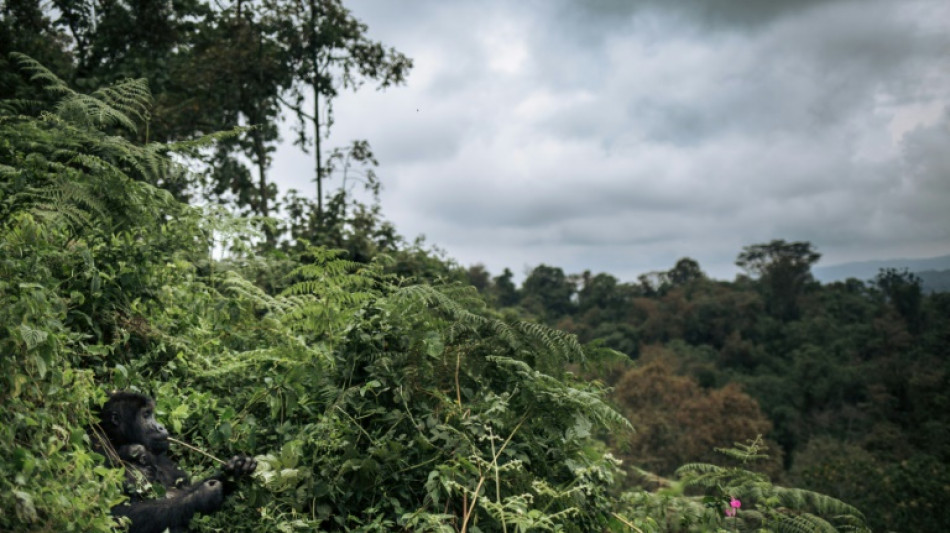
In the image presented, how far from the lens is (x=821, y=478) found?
2420 cm

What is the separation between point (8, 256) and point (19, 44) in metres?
10.2

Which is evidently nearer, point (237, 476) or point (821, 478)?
point (237, 476)

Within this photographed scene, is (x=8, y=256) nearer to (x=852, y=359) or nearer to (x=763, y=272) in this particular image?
(x=852, y=359)

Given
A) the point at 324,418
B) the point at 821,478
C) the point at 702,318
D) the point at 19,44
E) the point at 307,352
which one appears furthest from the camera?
the point at 702,318

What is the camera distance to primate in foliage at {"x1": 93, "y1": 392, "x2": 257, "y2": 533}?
9.32 feet

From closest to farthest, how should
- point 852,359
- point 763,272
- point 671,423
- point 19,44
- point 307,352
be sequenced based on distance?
point 307,352, point 19,44, point 671,423, point 852,359, point 763,272

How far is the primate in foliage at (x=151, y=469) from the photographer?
2840 millimetres

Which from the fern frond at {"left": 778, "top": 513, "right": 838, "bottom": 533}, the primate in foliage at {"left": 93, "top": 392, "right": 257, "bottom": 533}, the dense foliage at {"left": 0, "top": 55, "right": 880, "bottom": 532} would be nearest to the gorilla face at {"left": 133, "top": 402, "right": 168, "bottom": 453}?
the primate in foliage at {"left": 93, "top": 392, "right": 257, "bottom": 533}

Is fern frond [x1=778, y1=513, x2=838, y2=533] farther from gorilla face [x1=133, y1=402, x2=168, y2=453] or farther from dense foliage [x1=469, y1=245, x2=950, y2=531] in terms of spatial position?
dense foliage [x1=469, y1=245, x2=950, y2=531]

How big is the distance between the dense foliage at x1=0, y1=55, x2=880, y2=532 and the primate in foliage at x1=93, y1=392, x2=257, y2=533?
109 mm

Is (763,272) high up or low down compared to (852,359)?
up

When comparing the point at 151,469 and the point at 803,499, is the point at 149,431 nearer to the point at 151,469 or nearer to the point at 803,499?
the point at 151,469

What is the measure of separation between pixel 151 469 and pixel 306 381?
2.66 feet

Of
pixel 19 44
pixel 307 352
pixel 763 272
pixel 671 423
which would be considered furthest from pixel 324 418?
pixel 763 272
